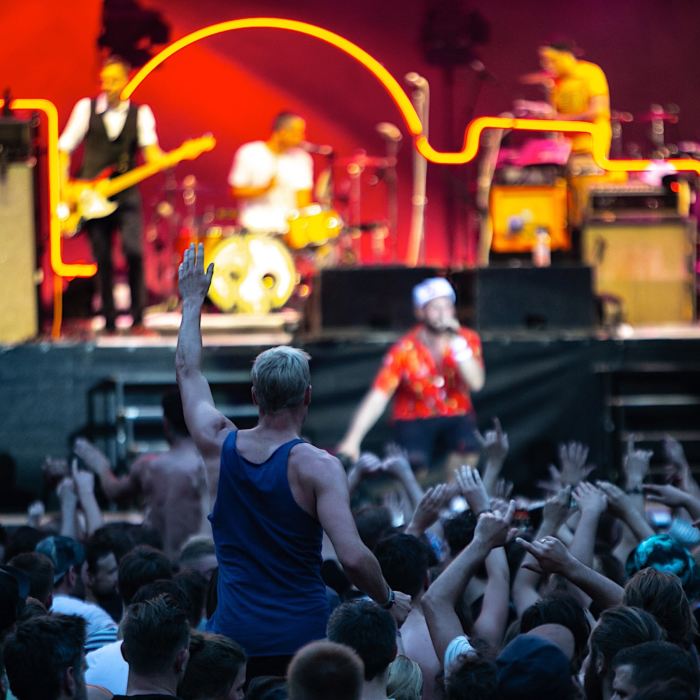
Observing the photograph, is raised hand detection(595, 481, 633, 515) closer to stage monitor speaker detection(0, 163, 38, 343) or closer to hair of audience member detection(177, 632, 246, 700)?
hair of audience member detection(177, 632, 246, 700)

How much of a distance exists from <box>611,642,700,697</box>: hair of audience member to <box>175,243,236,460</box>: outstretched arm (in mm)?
1434

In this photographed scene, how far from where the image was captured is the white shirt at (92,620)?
4.54 metres

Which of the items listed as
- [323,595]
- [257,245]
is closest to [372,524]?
[323,595]

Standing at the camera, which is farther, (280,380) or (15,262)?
(15,262)

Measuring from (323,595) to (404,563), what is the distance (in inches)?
12.0

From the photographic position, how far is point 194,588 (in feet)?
14.5

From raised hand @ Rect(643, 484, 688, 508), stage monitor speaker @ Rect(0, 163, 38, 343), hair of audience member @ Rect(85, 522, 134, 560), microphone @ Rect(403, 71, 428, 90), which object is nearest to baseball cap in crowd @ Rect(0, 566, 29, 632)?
hair of audience member @ Rect(85, 522, 134, 560)

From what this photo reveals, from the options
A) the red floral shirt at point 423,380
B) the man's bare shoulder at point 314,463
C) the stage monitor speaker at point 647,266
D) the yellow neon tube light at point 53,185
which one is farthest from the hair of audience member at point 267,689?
the stage monitor speaker at point 647,266

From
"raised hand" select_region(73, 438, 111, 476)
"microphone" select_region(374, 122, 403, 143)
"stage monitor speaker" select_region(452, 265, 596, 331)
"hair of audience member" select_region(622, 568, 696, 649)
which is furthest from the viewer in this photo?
"microphone" select_region(374, 122, 403, 143)

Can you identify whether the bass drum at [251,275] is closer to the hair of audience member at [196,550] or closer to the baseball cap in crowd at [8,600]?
the hair of audience member at [196,550]

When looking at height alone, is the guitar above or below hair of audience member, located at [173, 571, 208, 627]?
above

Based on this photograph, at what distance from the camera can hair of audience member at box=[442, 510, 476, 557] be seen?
468cm

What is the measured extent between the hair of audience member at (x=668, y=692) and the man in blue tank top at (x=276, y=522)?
114 centimetres

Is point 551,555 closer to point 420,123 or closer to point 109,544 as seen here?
point 109,544
